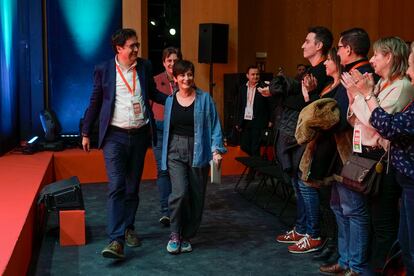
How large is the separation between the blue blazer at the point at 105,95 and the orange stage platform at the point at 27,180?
0.72 metres

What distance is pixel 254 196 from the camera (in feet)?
18.9

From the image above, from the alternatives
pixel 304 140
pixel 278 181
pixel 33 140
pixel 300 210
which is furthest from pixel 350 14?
pixel 304 140

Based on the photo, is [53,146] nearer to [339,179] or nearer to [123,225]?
[123,225]

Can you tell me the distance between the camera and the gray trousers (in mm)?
3865

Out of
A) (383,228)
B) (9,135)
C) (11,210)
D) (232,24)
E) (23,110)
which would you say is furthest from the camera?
(232,24)

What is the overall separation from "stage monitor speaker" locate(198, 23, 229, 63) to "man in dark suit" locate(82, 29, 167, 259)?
393 cm

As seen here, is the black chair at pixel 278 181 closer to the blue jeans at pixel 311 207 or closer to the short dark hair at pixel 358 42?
the blue jeans at pixel 311 207

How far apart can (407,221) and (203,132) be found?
1738 mm

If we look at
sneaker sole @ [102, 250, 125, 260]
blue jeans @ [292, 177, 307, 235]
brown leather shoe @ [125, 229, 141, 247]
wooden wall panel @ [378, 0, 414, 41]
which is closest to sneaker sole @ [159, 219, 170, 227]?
brown leather shoe @ [125, 229, 141, 247]

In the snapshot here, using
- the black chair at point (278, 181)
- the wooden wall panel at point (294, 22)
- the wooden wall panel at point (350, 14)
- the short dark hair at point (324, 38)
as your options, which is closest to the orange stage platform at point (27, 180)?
the black chair at point (278, 181)

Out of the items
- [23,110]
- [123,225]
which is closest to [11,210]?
[123,225]

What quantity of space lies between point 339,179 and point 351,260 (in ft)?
1.48

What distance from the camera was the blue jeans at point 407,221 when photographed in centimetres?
239

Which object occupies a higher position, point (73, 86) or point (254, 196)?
point (73, 86)
